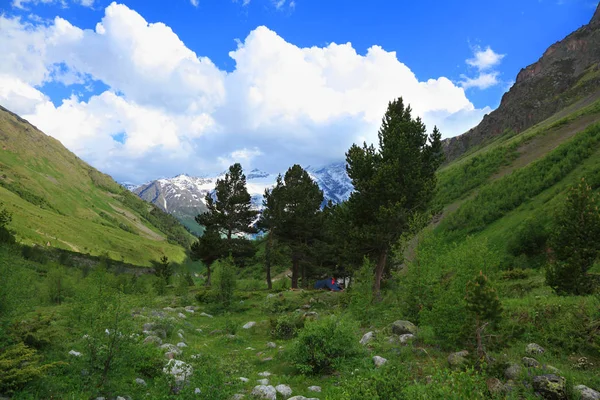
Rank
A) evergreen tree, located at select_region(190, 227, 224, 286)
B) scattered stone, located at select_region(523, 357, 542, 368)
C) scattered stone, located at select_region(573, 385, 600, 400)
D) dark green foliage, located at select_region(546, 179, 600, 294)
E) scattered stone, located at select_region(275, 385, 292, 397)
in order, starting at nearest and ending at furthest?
scattered stone, located at select_region(573, 385, 600, 400)
scattered stone, located at select_region(523, 357, 542, 368)
scattered stone, located at select_region(275, 385, 292, 397)
dark green foliage, located at select_region(546, 179, 600, 294)
evergreen tree, located at select_region(190, 227, 224, 286)

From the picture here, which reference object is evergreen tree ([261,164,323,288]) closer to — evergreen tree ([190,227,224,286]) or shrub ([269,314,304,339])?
evergreen tree ([190,227,224,286])

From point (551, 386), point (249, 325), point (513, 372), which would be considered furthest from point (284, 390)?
point (249, 325)

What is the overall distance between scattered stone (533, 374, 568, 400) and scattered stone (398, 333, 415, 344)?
6.36 metres

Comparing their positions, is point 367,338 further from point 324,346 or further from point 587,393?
point 587,393

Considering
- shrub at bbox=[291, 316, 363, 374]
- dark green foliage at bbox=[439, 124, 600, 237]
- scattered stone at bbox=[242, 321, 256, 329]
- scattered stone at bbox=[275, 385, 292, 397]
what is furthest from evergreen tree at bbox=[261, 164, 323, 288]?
scattered stone at bbox=[275, 385, 292, 397]

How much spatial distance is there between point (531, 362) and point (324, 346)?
7.40 m

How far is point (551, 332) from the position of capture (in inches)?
497

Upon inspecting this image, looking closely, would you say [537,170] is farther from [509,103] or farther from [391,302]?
[509,103]

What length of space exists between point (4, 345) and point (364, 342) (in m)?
14.4

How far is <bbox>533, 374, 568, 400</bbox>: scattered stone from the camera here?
28.5ft

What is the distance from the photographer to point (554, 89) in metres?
153

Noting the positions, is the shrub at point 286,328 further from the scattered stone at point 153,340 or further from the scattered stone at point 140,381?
the scattered stone at point 140,381

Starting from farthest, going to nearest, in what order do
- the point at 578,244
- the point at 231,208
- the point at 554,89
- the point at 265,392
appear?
1. the point at 554,89
2. the point at 231,208
3. the point at 578,244
4. the point at 265,392

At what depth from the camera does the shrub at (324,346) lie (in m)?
13.7
